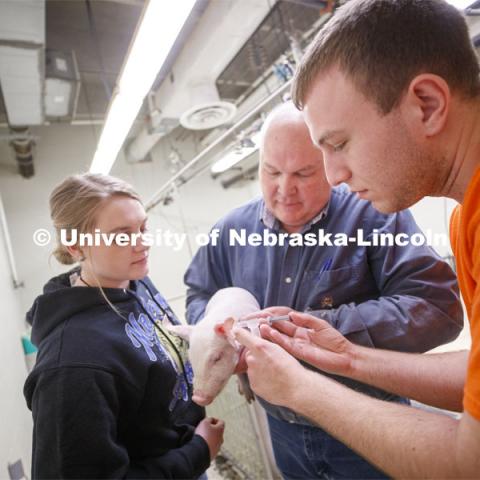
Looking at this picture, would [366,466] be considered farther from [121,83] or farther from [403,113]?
[121,83]

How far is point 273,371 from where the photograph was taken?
72 cm

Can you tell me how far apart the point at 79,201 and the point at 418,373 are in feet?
3.36

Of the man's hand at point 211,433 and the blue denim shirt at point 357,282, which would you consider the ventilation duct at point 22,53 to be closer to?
the blue denim shirt at point 357,282

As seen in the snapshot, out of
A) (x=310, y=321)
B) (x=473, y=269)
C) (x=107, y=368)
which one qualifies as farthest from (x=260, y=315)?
(x=473, y=269)

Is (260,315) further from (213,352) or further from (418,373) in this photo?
(418,373)

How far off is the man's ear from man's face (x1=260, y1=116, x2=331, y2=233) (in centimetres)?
49

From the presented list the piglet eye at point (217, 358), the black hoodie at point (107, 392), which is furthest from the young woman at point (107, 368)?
the piglet eye at point (217, 358)

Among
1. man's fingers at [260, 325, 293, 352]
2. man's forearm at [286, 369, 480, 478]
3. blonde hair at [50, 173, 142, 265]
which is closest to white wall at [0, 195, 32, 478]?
blonde hair at [50, 173, 142, 265]

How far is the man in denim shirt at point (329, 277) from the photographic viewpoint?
37.5 inches

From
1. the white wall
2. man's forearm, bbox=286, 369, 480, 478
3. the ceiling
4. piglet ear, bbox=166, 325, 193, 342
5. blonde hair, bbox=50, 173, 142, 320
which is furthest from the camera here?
the ceiling

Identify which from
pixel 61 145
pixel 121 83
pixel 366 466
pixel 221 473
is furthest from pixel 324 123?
pixel 61 145

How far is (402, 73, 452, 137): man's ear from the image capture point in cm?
58

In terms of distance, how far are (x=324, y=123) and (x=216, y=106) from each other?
2.08 meters

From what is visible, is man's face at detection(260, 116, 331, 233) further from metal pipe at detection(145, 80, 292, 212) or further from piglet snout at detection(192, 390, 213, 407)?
metal pipe at detection(145, 80, 292, 212)
